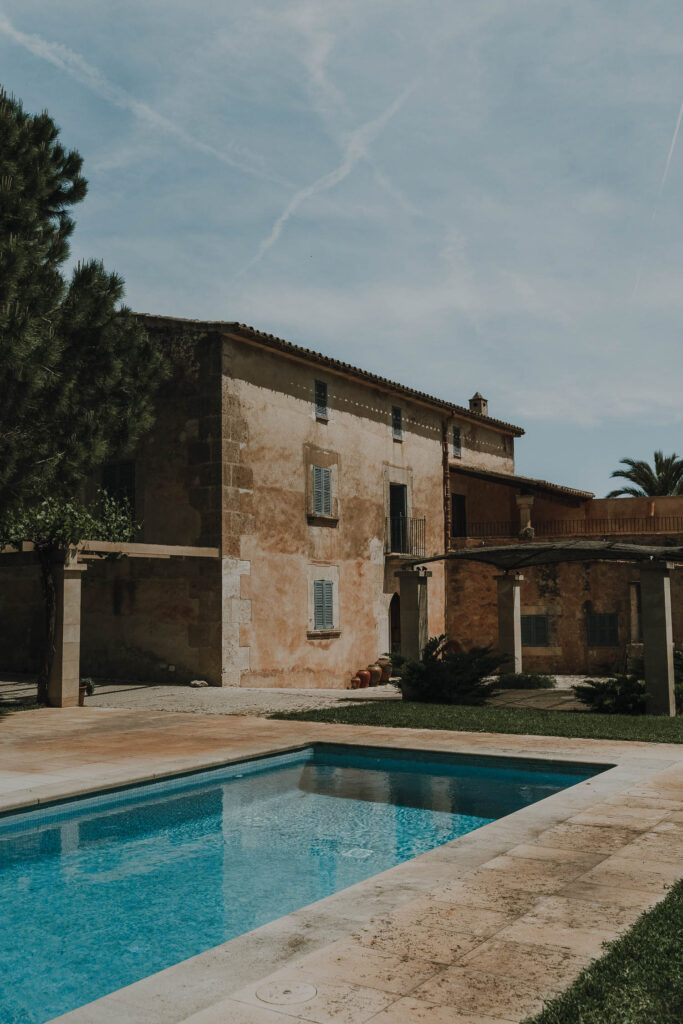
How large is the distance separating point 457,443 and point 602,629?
8004 mm

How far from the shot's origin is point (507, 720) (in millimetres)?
12391

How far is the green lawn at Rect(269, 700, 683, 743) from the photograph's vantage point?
1116 cm

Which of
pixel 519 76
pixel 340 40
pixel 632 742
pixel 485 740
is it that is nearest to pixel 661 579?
pixel 632 742

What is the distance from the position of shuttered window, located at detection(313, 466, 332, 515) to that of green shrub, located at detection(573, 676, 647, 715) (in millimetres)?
9756

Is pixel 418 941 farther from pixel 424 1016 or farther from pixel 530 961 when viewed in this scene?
pixel 424 1016

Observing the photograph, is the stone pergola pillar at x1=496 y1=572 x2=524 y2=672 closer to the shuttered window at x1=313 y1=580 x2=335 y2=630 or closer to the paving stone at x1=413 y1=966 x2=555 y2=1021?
the shuttered window at x1=313 y1=580 x2=335 y2=630

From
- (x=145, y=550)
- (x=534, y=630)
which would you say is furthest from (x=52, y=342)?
(x=534, y=630)

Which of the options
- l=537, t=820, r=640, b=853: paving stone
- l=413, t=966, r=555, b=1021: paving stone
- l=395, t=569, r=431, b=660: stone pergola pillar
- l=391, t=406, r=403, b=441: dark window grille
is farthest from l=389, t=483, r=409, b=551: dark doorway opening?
l=413, t=966, r=555, b=1021: paving stone

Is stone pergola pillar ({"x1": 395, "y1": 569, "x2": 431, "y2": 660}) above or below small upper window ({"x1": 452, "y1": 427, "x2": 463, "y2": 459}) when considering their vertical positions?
below

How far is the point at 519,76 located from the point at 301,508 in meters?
13.3

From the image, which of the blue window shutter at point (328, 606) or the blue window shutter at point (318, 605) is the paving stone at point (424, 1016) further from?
the blue window shutter at point (328, 606)

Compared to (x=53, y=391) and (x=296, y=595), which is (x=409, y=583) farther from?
(x=53, y=391)

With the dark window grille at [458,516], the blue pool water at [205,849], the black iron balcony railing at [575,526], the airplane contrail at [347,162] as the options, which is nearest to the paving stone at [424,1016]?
the blue pool water at [205,849]

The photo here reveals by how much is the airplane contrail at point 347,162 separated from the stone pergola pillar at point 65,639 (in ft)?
20.6
